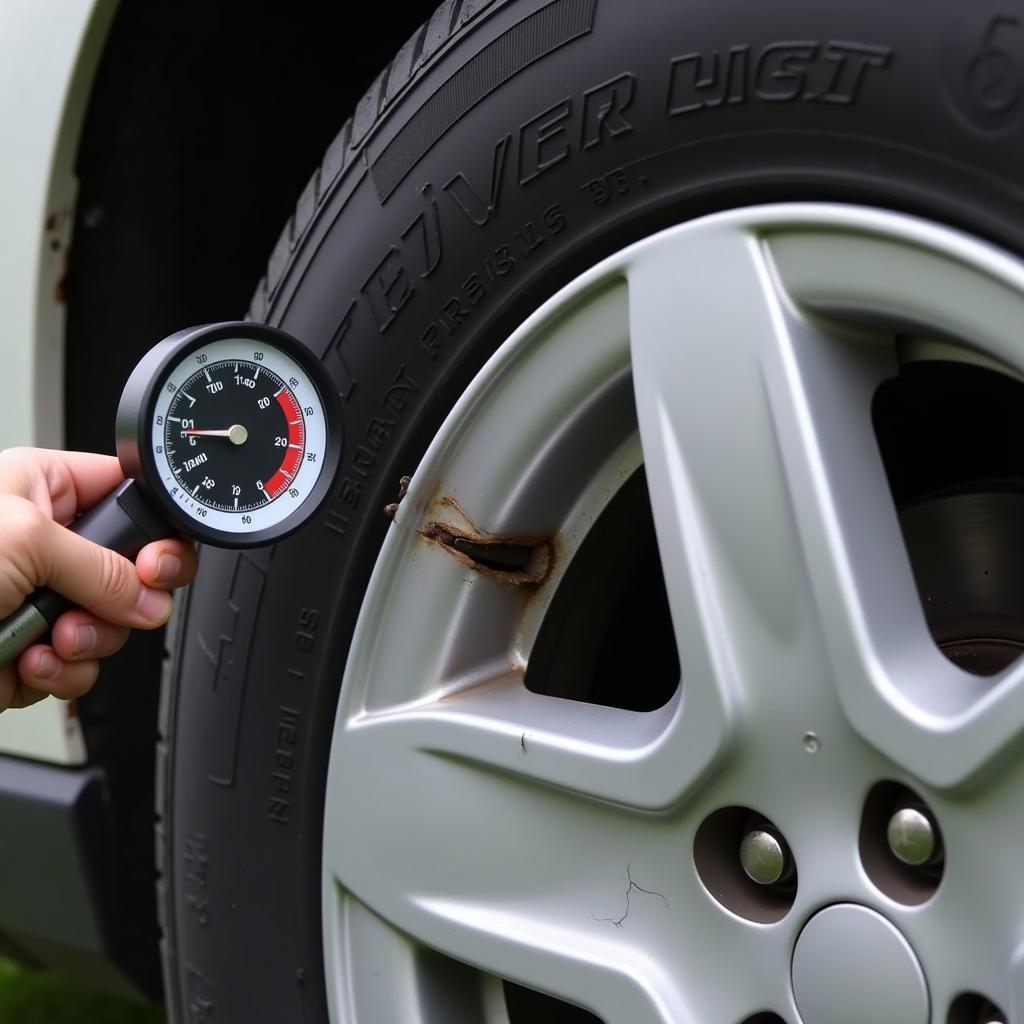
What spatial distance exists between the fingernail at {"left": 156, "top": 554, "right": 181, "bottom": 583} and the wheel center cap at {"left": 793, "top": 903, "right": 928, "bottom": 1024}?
57cm

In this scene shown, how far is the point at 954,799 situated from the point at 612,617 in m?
0.42

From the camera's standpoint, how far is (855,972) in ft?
3.00

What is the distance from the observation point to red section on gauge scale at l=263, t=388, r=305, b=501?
1.11m

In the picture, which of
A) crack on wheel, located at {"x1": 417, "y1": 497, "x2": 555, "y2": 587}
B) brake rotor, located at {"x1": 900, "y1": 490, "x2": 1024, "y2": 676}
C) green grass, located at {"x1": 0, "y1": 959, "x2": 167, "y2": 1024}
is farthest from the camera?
green grass, located at {"x1": 0, "y1": 959, "x2": 167, "y2": 1024}

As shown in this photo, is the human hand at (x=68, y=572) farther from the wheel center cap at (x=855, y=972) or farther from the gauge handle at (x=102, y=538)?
the wheel center cap at (x=855, y=972)

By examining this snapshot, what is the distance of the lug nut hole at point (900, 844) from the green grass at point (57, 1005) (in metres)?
1.87

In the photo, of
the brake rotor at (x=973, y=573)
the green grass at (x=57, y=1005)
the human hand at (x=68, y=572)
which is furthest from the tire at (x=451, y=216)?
the green grass at (x=57, y=1005)

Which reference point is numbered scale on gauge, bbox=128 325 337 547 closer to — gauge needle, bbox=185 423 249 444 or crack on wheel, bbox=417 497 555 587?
gauge needle, bbox=185 423 249 444

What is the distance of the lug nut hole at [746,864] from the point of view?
3.23ft

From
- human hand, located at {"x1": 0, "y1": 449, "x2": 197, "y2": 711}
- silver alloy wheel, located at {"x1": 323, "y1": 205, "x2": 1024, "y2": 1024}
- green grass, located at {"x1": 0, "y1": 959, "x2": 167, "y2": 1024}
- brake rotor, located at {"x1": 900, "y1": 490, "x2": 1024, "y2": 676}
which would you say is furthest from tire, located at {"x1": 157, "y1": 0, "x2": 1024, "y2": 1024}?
green grass, located at {"x1": 0, "y1": 959, "x2": 167, "y2": 1024}

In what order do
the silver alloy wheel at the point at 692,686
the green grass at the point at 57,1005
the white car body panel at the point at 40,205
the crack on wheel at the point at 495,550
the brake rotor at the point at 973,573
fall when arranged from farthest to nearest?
the green grass at the point at 57,1005, the white car body panel at the point at 40,205, the crack on wheel at the point at 495,550, the brake rotor at the point at 973,573, the silver alloy wheel at the point at 692,686

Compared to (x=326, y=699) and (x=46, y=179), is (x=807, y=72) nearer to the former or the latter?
(x=326, y=699)

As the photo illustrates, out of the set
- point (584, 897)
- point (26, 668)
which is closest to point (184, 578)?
point (26, 668)

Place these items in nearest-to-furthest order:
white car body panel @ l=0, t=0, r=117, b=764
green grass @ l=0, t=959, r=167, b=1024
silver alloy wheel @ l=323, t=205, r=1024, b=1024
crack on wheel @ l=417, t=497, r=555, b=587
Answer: silver alloy wheel @ l=323, t=205, r=1024, b=1024 → crack on wheel @ l=417, t=497, r=555, b=587 → white car body panel @ l=0, t=0, r=117, b=764 → green grass @ l=0, t=959, r=167, b=1024
